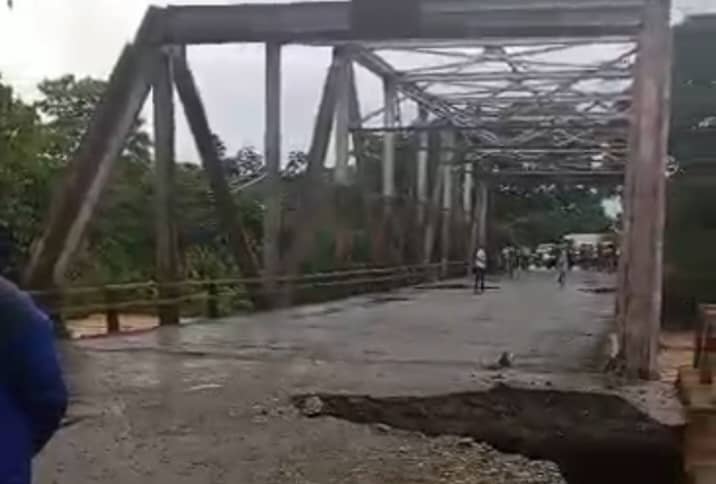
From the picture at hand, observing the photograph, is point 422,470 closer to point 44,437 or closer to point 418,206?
point 44,437

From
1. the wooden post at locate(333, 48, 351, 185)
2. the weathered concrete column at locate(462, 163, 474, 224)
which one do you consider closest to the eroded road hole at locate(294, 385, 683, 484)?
the wooden post at locate(333, 48, 351, 185)

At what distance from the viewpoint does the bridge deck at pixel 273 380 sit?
278 inches

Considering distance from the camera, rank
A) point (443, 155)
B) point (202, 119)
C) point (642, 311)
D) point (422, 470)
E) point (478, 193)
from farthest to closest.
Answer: point (478, 193) < point (443, 155) < point (202, 119) < point (642, 311) < point (422, 470)

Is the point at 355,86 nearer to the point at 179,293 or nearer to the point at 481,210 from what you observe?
the point at 179,293

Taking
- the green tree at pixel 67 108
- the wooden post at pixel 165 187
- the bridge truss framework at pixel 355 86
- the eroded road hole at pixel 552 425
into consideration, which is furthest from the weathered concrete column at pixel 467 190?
the eroded road hole at pixel 552 425

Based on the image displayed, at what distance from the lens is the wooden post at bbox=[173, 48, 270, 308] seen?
16125 mm

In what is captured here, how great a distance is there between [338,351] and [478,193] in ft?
116

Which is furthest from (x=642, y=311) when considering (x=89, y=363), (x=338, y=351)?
(x=89, y=363)

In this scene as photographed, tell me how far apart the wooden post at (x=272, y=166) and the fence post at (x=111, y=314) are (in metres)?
3.43

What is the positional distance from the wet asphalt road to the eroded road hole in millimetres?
465

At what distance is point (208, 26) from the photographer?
48.6 feet

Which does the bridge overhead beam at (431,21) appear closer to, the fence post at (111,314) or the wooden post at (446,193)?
the fence post at (111,314)

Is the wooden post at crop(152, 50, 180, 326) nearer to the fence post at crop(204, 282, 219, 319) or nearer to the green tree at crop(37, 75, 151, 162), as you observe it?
the fence post at crop(204, 282, 219, 319)

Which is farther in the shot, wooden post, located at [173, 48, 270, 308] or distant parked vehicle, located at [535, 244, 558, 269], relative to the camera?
distant parked vehicle, located at [535, 244, 558, 269]
